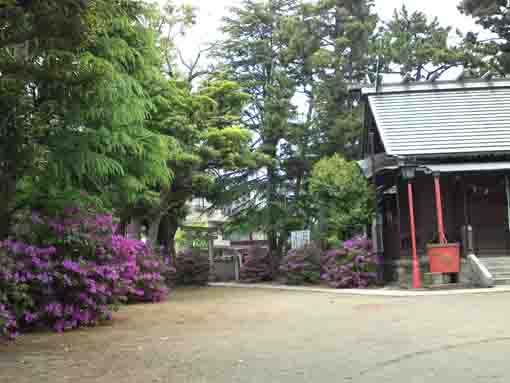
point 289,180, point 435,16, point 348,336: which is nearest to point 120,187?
point 348,336

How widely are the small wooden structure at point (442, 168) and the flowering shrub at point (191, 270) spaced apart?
7304 mm

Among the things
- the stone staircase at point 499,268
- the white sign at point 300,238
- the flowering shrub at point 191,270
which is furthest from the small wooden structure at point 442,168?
the flowering shrub at point 191,270

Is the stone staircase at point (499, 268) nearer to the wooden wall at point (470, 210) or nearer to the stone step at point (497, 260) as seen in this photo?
the stone step at point (497, 260)

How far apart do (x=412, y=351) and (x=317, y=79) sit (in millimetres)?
21995

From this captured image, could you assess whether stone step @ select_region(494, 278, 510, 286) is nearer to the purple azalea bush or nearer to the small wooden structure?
the small wooden structure

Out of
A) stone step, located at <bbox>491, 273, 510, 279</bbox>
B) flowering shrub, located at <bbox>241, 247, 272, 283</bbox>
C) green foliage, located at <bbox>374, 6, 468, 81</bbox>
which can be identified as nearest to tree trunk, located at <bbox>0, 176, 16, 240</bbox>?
stone step, located at <bbox>491, 273, 510, 279</bbox>

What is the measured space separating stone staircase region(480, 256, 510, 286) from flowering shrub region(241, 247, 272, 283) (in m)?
9.84

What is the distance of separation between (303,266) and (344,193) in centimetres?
327

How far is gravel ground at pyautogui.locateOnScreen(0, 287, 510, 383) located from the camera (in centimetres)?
519

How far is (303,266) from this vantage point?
1948cm

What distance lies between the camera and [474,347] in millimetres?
6000

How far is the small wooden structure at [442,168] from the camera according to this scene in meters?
15.6

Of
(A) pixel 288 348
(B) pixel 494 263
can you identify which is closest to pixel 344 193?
(B) pixel 494 263

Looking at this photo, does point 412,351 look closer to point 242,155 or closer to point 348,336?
point 348,336
